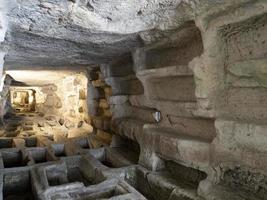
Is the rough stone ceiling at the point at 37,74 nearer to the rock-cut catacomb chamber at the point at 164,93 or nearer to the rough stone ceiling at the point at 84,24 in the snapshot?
the rock-cut catacomb chamber at the point at 164,93

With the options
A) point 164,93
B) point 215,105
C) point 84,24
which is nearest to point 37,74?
point 164,93

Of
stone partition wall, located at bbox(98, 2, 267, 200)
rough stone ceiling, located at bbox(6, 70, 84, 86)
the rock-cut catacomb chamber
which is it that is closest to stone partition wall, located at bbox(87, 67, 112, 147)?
the rock-cut catacomb chamber

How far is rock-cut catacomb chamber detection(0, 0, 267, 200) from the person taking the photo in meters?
2.04

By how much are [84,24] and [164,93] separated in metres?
1.39

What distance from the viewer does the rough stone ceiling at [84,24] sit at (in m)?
2.06

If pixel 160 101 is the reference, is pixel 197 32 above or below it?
above

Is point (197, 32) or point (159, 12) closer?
point (159, 12)

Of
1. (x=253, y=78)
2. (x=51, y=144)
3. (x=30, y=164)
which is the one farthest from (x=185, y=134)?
(x=51, y=144)

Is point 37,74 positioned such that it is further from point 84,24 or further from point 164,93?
point 84,24

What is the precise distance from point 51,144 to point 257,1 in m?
3.94

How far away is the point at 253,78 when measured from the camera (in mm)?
2055

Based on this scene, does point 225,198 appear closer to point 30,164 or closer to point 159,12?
point 159,12

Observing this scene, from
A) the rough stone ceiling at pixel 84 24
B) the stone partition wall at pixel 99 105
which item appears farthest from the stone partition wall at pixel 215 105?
the stone partition wall at pixel 99 105

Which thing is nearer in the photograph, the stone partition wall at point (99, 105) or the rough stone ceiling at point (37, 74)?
the stone partition wall at point (99, 105)
